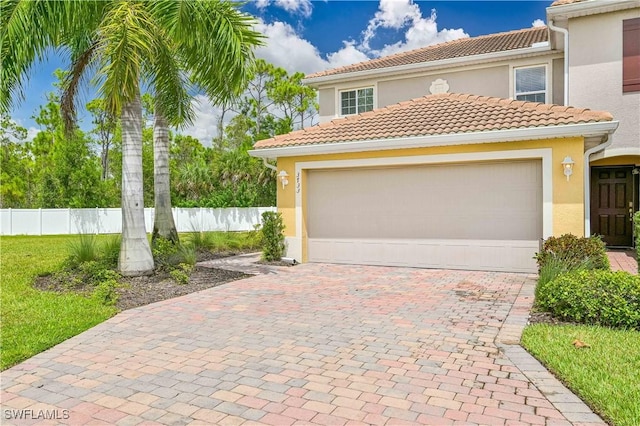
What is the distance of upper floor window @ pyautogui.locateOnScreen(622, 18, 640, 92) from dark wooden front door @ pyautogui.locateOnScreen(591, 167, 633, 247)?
3.20 m

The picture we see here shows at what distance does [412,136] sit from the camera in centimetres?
1218

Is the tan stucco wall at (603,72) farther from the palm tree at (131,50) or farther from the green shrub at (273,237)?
the palm tree at (131,50)

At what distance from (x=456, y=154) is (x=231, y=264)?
7.46m

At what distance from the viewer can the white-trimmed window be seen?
747 inches

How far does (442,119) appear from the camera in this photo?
12.9 metres

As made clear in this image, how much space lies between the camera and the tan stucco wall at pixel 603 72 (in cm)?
1351

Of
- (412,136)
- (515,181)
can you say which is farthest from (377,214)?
(515,181)

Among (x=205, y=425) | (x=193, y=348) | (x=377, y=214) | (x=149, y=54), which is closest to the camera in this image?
(x=205, y=425)

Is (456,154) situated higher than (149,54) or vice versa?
(149,54)

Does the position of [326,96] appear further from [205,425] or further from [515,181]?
[205,425]

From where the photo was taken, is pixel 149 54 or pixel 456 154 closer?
pixel 149 54

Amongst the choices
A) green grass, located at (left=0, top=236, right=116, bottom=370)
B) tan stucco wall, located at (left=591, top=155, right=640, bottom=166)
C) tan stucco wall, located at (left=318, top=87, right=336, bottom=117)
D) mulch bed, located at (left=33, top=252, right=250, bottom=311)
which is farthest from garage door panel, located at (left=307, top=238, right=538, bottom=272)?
tan stucco wall, located at (left=318, top=87, right=336, bottom=117)

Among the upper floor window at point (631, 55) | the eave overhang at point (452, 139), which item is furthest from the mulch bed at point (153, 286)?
the upper floor window at point (631, 55)

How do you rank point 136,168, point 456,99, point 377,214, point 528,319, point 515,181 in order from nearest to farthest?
1. point 528,319
2. point 136,168
3. point 515,181
4. point 377,214
5. point 456,99
